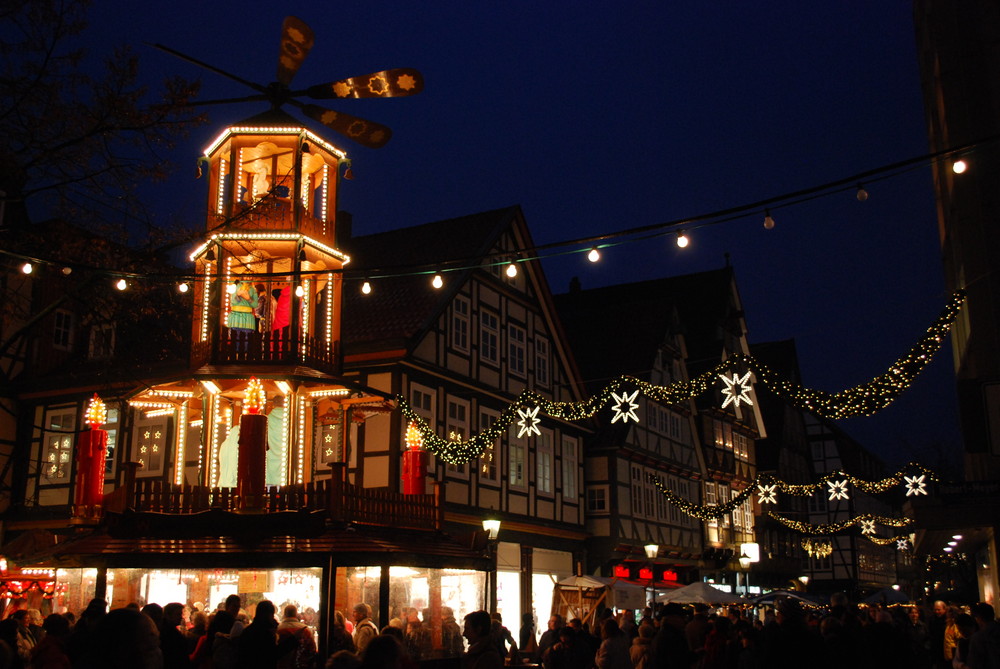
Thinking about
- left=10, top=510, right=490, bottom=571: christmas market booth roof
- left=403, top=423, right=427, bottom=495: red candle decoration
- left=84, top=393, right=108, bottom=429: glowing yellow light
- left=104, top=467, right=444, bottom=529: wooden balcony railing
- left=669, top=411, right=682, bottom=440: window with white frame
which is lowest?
left=10, top=510, right=490, bottom=571: christmas market booth roof

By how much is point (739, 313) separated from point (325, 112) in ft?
118

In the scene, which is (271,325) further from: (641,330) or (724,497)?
(724,497)

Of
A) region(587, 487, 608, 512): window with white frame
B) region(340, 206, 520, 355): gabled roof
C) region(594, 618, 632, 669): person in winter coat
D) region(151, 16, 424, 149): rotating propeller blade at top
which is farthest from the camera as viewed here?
region(587, 487, 608, 512): window with white frame

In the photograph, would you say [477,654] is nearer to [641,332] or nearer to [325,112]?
[325,112]

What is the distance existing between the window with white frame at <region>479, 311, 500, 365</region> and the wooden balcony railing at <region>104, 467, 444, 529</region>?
8951 mm

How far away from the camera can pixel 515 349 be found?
30406 mm

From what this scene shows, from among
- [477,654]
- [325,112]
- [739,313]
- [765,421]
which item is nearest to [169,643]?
[477,654]

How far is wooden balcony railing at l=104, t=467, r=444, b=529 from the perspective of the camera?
1875 cm

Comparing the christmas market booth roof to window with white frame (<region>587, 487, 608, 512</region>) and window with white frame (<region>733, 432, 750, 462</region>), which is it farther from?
window with white frame (<region>733, 432, 750, 462</region>)

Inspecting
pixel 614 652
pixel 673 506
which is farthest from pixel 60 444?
pixel 673 506

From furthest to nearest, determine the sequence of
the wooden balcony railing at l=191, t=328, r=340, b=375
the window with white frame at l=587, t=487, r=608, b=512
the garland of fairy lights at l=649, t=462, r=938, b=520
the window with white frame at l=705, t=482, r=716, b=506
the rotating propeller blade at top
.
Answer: the window with white frame at l=705, t=482, r=716, b=506 < the window with white frame at l=587, t=487, r=608, b=512 < the garland of fairy lights at l=649, t=462, r=938, b=520 < the wooden balcony railing at l=191, t=328, r=340, b=375 < the rotating propeller blade at top

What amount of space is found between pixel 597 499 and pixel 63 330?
17927mm

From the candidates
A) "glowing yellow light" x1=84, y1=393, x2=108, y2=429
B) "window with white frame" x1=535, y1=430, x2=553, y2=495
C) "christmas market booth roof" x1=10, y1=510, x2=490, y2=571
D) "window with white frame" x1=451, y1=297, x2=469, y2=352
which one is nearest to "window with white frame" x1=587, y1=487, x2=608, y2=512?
"window with white frame" x1=535, y1=430, x2=553, y2=495

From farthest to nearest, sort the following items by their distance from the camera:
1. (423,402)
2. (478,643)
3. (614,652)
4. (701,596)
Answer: (701,596) → (423,402) → (614,652) → (478,643)
